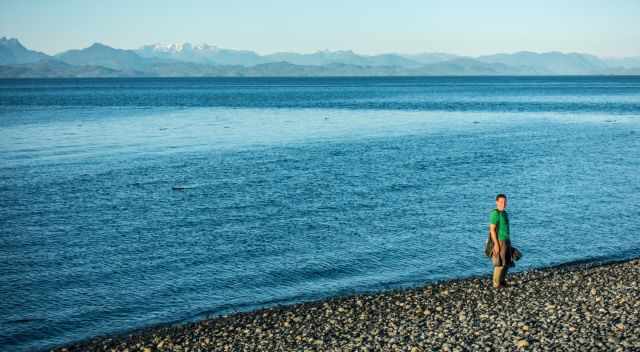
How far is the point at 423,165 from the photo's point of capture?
53.7m

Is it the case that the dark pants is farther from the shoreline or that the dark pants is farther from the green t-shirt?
the shoreline

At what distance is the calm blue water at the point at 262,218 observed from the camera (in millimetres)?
23656

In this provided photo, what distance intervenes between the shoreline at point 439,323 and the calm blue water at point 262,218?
1.75 metres

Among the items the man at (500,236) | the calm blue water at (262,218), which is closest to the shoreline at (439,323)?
the man at (500,236)

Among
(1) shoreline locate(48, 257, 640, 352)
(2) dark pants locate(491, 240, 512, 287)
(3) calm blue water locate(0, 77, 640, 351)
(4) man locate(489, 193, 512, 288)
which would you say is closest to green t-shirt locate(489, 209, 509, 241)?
(4) man locate(489, 193, 512, 288)

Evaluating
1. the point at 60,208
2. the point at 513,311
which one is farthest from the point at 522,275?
the point at 60,208

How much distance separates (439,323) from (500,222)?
157 inches

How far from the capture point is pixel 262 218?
1372 inches

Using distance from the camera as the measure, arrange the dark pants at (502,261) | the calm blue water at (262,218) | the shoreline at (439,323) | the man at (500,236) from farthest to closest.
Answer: the calm blue water at (262,218) → the dark pants at (502,261) → the man at (500,236) → the shoreline at (439,323)

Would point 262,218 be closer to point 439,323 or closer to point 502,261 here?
point 502,261

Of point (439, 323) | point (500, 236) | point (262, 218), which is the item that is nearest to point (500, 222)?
point (500, 236)

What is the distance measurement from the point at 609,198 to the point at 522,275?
1886 cm

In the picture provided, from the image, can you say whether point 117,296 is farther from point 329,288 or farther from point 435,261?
point 435,261

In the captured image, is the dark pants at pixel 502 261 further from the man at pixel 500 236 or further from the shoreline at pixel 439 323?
the shoreline at pixel 439 323
